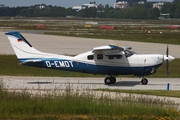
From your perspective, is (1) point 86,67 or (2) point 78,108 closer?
(2) point 78,108

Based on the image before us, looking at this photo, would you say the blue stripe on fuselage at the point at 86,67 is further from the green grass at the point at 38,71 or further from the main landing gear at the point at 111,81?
the green grass at the point at 38,71

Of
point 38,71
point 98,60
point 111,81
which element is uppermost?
point 98,60

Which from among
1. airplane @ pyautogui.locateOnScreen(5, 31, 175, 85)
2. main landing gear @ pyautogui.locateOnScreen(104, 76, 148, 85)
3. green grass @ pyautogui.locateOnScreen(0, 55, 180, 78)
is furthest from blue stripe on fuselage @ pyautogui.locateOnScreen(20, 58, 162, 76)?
green grass @ pyautogui.locateOnScreen(0, 55, 180, 78)

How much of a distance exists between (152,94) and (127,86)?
4920 mm

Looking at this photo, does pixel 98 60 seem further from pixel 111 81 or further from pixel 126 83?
pixel 126 83

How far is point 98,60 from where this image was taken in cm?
2809

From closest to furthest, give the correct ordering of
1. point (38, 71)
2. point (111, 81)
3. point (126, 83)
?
point (111, 81) → point (126, 83) → point (38, 71)

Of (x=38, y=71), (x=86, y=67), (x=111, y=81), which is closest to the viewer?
(x=111, y=81)

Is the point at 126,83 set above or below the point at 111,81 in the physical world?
below

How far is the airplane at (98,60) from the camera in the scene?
90.9 feet

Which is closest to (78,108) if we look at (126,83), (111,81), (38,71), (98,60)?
(111,81)

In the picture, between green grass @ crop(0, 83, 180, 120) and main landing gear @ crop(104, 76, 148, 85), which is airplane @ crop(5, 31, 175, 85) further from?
green grass @ crop(0, 83, 180, 120)

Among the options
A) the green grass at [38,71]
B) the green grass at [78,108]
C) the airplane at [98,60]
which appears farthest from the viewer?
the green grass at [38,71]

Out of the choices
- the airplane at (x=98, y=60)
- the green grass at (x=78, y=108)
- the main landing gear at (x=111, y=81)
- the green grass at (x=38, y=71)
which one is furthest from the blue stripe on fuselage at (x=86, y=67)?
the green grass at (x=78, y=108)
